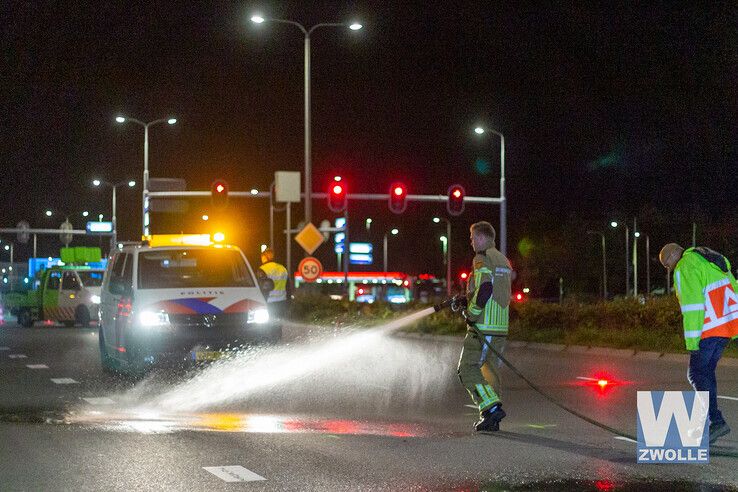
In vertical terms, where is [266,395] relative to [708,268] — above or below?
below

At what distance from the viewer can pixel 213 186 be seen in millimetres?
37562

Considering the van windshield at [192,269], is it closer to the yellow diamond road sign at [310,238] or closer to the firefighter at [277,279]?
the firefighter at [277,279]

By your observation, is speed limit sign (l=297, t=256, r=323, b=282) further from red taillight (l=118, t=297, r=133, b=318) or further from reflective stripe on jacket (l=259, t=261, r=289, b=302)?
red taillight (l=118, t=297, r=133, b=318)

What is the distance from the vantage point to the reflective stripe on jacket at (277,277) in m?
22.4

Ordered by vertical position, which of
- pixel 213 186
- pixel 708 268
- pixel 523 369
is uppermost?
pixel 213 186

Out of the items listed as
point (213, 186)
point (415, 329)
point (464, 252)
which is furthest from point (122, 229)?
point (415, 329)

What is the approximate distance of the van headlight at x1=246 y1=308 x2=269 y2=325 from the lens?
16375 mm

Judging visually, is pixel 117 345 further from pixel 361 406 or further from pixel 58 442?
pixel 58 442

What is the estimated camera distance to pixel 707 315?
33.3ft

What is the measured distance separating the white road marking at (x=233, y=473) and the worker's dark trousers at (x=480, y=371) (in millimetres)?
2697

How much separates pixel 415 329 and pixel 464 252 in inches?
3168

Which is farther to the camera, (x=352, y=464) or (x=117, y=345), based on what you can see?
(x=117, y=345)

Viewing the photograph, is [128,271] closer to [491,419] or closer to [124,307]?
[124,307]

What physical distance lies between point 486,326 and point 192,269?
719cm
